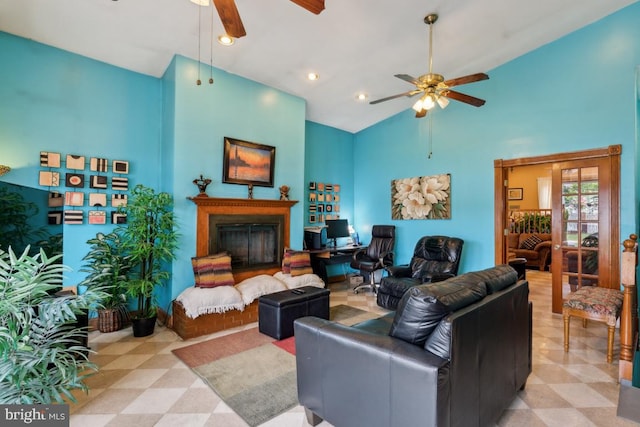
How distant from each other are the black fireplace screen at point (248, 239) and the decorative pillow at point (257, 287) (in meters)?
0.41

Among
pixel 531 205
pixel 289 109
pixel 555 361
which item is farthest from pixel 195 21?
pixel 531 205

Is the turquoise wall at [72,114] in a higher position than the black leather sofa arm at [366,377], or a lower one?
higher

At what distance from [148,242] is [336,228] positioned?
3368 millimetres

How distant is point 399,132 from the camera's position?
578 cm

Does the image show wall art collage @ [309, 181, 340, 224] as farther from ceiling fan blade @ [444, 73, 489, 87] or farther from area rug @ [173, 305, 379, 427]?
ceiling fan blade @ [444, 73, 489, 87]

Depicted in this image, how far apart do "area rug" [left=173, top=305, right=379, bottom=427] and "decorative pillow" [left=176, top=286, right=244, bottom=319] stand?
309 mm

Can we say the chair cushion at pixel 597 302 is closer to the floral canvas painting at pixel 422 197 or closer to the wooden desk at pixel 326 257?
the floral canvas painting at pixel 422 197

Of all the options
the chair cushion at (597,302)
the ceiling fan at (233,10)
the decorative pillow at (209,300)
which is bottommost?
the decorative pillow at (209,300)

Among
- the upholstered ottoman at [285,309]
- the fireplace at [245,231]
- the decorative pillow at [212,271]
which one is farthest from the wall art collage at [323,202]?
the upholstered ottoman at [285,309]

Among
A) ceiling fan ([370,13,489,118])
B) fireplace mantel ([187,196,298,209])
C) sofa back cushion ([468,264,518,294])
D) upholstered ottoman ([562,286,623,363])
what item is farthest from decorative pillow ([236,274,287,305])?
upholstered ottoman ([562,286,623,363])

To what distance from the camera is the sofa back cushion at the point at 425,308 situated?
151 centimetres

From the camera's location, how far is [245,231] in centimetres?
436

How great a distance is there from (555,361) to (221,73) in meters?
4.93

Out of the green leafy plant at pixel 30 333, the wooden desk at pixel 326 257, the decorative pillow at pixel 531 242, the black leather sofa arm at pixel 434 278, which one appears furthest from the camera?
the decorative pillow at pixel 531 242
